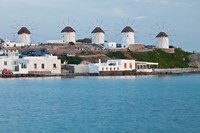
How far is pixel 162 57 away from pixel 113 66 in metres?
17.5

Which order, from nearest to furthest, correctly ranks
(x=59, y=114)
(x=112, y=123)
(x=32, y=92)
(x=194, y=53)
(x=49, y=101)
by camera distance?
(x=112, y=123) < (x=59, y=114) < (x=49, y=101) < (x=32, y=92) < (x=194, y=53)

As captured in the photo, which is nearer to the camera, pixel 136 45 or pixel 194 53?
pixel 136 45

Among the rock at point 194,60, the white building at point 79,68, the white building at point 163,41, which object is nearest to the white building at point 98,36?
the white building at point 163,41

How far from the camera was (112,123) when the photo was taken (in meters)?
21.5

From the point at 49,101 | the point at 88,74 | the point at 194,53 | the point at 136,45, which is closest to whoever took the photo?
the point at 49,101

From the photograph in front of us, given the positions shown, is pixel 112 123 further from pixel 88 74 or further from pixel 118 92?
pixel 88 74

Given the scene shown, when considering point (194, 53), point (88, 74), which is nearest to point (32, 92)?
point (88, 74)

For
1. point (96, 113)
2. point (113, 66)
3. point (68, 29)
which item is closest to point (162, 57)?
point (68, 29)

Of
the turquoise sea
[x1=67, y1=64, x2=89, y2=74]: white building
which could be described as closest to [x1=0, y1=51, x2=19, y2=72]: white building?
[x1=67, y1=64, x2=89, y2=74]: white building

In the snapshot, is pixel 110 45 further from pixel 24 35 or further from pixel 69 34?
pixel 24 35

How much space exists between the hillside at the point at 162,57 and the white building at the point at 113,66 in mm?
8823

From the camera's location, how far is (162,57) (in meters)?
75.3

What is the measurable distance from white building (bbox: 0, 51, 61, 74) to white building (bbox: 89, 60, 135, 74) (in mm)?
3879

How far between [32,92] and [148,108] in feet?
42.4
